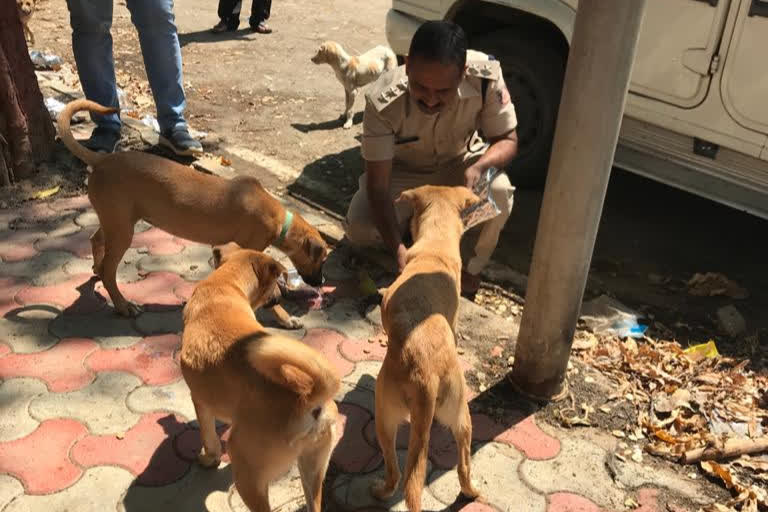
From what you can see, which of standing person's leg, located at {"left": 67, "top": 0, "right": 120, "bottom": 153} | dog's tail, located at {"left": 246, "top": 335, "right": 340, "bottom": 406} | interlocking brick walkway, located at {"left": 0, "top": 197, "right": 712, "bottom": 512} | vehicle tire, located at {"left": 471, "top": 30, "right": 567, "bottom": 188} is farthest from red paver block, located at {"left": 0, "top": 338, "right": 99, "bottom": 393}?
vehicle tire, located at {"left": 471, "top": 30, "right": 567, "bottom": 188}

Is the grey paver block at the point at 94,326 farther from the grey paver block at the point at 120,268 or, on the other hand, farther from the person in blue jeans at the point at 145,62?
the person in blue jeans at the point at 145,62

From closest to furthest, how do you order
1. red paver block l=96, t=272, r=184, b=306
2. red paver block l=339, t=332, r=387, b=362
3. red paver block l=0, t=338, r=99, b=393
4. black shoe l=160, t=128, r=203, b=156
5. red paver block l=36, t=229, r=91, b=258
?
red paver block l=0, t=338, r=99, b=393
red paver block l=339, t=332, r=387, b=362
red paver block l=96, t=272, r=184, b=306
red paver block l=36, t=229, r=91, b=258
black shoe l=160, t=128, r=203, b=156

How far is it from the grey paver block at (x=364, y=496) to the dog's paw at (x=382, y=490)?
0.02 m

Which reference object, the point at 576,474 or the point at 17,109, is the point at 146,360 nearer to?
the point at 576,474

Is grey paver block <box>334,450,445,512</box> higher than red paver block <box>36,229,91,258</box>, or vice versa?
red paver block <box>36,229,91,258</box>

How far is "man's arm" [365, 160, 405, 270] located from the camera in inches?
146

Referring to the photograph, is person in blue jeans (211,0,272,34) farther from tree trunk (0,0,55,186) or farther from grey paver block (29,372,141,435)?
grey paver block (29,372,141,435)

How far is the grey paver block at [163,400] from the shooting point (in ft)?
10.2

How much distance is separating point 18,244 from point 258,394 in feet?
9.19

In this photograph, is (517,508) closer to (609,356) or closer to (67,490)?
(609,356)

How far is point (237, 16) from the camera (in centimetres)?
976

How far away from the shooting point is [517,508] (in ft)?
9.05

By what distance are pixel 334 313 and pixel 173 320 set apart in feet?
2.89


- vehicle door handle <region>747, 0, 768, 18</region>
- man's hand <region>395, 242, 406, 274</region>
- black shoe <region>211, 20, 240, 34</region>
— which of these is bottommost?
man's hand <region>395, 242, 406, 274</region>
